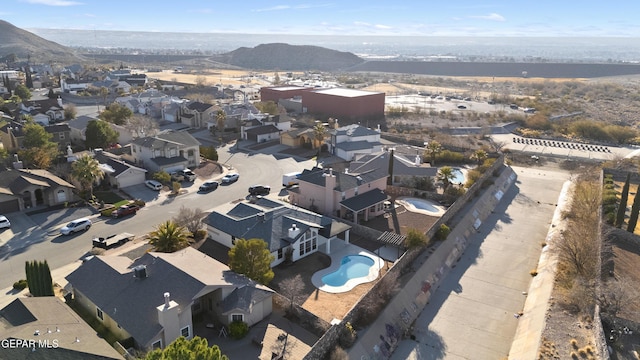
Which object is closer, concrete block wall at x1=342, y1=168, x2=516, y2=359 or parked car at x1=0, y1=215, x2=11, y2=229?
concrete block wall at x1=342, y1=168, x2=516, y2=359

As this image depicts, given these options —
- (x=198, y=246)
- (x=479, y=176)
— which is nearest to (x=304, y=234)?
(x=198, y=246)

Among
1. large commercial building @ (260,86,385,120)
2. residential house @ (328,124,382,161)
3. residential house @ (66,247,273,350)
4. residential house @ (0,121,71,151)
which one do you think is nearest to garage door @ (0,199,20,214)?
→ residential house @ (66,247,273,350)

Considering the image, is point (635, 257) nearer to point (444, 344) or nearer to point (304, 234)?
point (444, 344)

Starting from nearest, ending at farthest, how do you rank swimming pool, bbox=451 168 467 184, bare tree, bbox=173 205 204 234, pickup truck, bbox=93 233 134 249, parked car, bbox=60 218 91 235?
1. pickup truck, bbox=93 233 134 249
2. bare tree, bbox=173 205 204 234
3. parked car, bbox=60 218 91 235
4. swimming pool, bbox=451 168 467 184

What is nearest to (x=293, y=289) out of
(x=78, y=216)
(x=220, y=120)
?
(x=78, y=216)

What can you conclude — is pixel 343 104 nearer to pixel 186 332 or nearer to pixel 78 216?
pixel 78 216

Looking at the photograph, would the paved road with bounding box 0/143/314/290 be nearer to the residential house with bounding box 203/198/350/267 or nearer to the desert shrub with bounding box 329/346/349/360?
the residential house with bounding box 203/198/350/267

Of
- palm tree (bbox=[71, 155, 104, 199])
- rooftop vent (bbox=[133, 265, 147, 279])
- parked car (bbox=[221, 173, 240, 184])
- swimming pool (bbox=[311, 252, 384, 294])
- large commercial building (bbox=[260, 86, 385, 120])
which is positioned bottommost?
swimming pool (bbox=[311, 252, 384, 294])

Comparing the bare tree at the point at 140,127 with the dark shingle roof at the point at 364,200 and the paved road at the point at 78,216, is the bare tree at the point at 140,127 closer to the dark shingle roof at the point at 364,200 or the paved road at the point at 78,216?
the paved road at the point at 78,216
